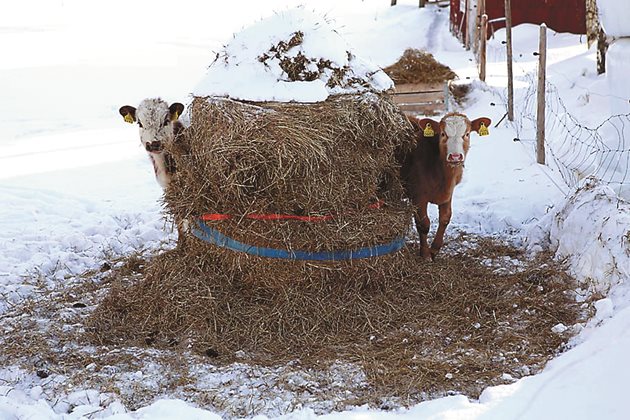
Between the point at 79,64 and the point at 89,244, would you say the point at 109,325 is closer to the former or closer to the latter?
the point at 89,244

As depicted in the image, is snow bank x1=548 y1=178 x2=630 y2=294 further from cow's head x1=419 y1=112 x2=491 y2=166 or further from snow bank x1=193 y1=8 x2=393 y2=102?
snow bank x1=193 y1=8 x2=393 y2=102

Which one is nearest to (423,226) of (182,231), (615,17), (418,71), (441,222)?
(441,222)

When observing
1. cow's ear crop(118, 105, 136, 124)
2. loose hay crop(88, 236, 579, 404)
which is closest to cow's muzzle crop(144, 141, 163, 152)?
cow's ear crop(118, 105, 136, 124)

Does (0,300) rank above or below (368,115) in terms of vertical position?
below

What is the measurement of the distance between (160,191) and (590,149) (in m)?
5.25

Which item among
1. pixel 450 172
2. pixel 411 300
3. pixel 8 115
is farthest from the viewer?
pixel 8 115

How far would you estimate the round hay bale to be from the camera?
4934 mm

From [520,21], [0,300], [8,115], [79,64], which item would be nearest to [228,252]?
[0,300]

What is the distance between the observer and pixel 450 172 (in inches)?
235

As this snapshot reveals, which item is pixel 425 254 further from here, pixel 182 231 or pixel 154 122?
pixel 154 122

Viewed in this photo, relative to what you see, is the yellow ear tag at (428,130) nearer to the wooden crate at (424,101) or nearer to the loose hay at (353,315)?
the loose hay at (353,315)

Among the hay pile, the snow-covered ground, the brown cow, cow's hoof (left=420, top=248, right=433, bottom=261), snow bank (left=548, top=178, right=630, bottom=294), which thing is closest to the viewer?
the snow-covered ground

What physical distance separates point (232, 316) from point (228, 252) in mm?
498

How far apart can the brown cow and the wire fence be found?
4.29ft
